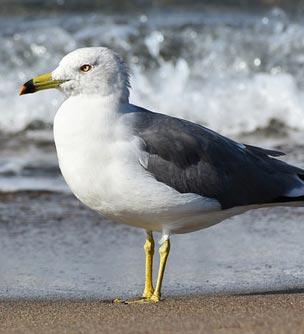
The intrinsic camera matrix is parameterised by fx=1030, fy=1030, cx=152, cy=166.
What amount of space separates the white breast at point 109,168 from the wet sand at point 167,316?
52cm

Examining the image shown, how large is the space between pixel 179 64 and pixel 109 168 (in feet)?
26.1

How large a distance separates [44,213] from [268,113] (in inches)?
178

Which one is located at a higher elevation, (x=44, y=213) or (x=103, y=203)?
(x=103, y=203)

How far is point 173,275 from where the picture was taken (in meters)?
6.39

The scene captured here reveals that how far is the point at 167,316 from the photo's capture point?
16.8 ft

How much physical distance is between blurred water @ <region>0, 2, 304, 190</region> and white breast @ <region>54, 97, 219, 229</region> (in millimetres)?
4131

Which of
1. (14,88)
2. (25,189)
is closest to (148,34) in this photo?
(14,88)

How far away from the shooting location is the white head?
582cm

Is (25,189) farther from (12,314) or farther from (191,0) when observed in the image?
(191,0)

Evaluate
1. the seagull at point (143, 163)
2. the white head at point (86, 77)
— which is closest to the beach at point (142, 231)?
the seagull at point (143, 163)

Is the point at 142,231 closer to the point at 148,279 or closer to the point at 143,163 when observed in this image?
the point at 148,279

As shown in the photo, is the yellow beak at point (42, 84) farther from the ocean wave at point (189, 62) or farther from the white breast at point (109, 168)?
the ocean wave at point (189, 62)

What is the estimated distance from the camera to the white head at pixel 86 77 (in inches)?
229

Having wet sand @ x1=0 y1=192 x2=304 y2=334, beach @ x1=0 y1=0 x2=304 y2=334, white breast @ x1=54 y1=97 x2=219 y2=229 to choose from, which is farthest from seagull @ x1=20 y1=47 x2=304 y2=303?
beach @ x1=0 y1=0 x2=304 y2=334
